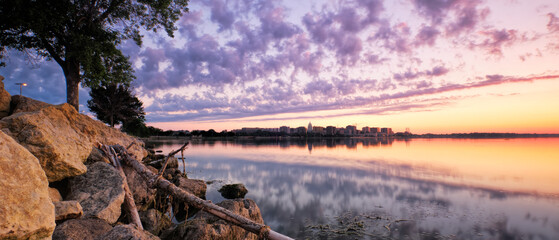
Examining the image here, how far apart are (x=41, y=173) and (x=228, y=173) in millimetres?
21252

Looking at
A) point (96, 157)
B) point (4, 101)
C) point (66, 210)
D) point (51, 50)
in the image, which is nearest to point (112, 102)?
point (51, 50)

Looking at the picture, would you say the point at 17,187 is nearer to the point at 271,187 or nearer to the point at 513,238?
the point at 513,238

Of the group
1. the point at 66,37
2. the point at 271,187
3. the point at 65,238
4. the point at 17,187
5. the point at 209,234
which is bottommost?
the point at 271,187

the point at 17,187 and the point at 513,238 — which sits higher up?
the point at 17,187

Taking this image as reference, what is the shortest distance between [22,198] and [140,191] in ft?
21.9

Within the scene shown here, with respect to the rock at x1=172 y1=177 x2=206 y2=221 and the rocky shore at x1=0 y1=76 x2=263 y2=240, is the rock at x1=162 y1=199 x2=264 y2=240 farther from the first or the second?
the rock at x1=172 y1=177 x2=206 y2=221

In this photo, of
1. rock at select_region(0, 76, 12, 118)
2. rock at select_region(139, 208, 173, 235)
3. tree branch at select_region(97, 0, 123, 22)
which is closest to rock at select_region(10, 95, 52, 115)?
rock at select_region(0, 76, 12, 118)

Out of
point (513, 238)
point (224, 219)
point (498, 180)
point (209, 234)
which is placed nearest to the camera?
point (209, 234)

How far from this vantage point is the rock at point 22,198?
302cm

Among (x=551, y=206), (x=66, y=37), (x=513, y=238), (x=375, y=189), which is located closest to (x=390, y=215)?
(x=513, y=238)

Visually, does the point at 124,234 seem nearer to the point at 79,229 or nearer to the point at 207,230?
the point at 79,229

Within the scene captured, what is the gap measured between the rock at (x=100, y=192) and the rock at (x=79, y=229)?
3.23ft

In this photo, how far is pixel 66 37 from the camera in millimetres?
14930

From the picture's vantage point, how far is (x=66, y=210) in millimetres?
4996
